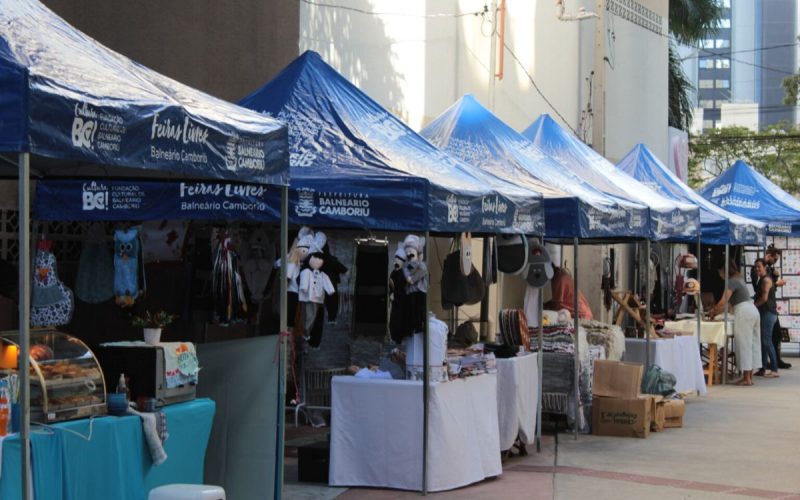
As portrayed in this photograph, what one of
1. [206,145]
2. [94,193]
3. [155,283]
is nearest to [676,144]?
[155,283]

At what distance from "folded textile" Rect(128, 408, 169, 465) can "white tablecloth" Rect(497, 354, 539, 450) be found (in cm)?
493

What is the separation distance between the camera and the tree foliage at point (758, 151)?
55969 millimetres

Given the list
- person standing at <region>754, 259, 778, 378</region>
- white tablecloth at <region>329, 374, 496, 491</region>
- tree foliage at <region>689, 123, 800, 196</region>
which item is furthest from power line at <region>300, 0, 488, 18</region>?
tree foliage at <region>689, 123, 800, 196</region>

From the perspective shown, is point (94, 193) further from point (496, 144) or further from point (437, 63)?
point (437, 63)

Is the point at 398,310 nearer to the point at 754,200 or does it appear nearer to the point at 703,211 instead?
the point at 703,211

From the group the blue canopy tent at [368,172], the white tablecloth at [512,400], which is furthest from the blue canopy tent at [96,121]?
the white tablecloth at [512,400]

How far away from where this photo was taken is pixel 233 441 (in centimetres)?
902

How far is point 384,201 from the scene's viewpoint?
33.1 ft

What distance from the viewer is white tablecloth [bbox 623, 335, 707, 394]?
17141 mm

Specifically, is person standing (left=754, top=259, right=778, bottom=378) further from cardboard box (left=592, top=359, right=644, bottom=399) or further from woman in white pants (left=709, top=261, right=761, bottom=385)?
cardboard box (left=592, top=359, right=644, bottom=399)

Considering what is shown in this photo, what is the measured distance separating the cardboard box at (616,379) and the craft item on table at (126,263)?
5.86 metres

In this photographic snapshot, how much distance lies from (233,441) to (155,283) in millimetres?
4482

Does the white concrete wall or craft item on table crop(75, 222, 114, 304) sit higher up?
the white concrete wall

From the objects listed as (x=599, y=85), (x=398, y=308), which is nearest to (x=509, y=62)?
(x=599, y=85)
